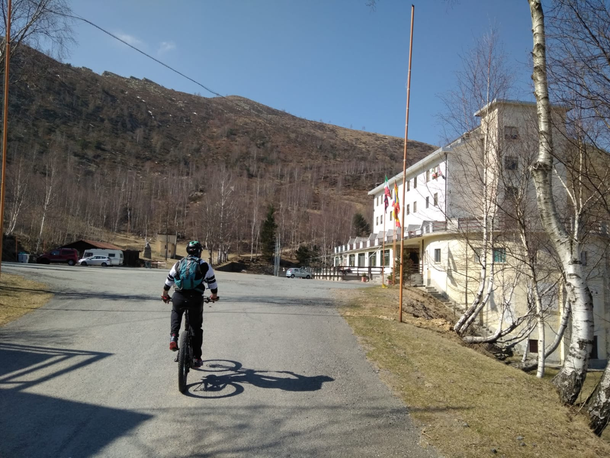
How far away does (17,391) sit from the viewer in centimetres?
566

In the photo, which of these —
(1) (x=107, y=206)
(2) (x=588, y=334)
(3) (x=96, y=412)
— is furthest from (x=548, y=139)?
(1) (x=107, y=206)

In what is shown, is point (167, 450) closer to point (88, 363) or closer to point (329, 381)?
point (329, 381)

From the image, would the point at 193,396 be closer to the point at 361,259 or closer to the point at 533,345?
the point at 533,345

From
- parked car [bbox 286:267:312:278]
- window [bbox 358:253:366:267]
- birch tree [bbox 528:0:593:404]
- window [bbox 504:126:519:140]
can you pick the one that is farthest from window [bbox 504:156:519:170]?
window [bbox 358:253:366:267]

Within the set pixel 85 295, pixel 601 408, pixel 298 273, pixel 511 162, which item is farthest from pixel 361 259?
pixel 601 408

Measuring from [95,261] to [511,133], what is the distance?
4350 centimetres

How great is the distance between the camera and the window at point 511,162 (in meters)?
13.7

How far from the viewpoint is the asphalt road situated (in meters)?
4.39

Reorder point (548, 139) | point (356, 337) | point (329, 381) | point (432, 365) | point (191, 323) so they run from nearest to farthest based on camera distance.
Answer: point (191, 323) < point (329, 381) < point (548, 139) < point (432, 365) < point (356, 337)

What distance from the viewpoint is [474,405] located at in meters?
6.12

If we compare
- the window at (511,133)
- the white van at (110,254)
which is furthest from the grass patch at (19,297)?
the white van at (110,254)

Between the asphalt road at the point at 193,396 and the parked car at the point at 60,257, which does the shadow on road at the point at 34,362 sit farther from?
the parked car at the point at 60,257

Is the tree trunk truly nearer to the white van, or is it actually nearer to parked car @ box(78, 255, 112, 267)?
parked car @ box(78, 255, 112, 267)

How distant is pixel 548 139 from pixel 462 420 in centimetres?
462
